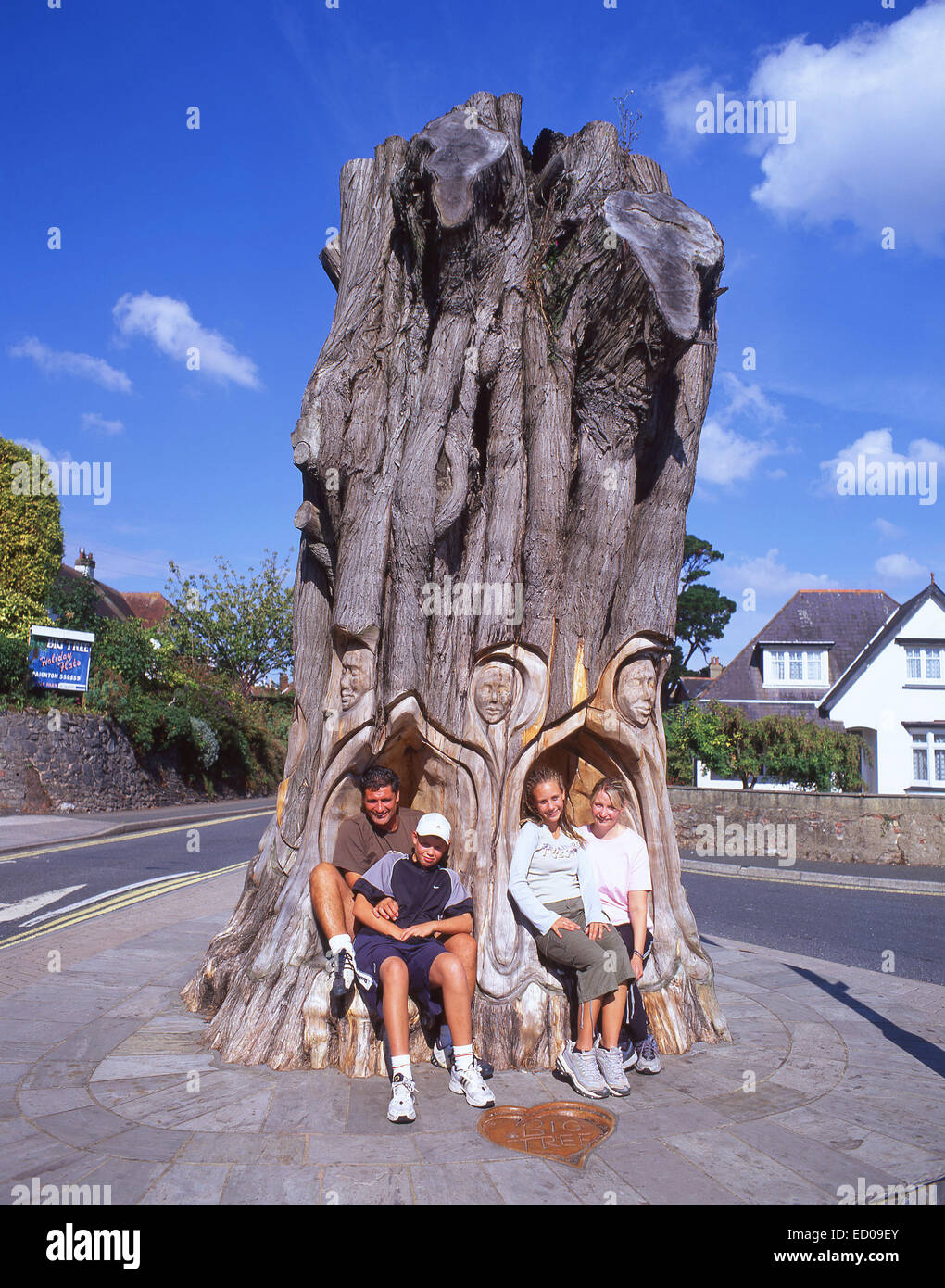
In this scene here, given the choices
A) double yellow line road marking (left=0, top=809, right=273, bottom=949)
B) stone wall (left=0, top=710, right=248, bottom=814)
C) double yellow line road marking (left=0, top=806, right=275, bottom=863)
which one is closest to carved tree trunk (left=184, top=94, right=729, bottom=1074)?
double yellow line road marking (left=0, top=809, right=273, bottom=949)

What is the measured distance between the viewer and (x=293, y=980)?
4.76 m

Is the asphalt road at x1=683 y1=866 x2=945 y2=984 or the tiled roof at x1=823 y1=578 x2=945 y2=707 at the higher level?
the tiled roof at x1=823 y1=578 x2=945 y2=707

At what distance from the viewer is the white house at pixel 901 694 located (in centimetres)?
2688

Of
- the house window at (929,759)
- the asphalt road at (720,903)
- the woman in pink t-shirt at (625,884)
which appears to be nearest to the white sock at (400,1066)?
the woman in pink t-shirt at (625,884)

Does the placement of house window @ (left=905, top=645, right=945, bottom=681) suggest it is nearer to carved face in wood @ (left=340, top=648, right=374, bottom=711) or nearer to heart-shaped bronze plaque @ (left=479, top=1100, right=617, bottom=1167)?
carved face in wood @ (left=340, top=648, right=374, bottom=711)

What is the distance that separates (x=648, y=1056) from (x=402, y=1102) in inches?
56.6

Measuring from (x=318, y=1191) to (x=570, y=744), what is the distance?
307 centimetres

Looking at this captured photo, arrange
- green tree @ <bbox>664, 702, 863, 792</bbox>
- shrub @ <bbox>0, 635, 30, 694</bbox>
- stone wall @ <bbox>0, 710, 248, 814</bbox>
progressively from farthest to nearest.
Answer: green tree @ <bbox>664, 702, 863, 792</bbox> → shrub @ <bbox>0, 635, 30, 694</bbox> → stone wall @ <bbox>0, 710, 248, 814</bbox>

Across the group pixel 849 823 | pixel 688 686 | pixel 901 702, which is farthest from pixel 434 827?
pixel 688 686

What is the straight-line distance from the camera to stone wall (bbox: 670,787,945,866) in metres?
14.3

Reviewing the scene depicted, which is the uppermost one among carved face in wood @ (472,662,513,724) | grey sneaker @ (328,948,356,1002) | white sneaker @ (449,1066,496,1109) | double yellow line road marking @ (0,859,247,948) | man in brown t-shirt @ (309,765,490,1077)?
carved face in wood @ (472,662,513,724)

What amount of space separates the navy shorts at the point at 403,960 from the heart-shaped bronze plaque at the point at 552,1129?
0.66 meters
